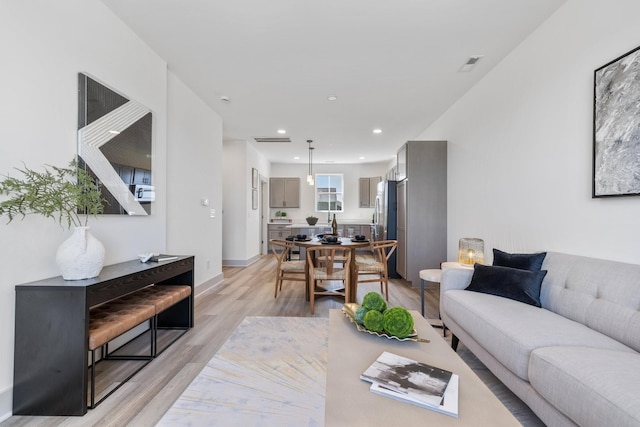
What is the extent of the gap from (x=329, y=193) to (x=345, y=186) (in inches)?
21.8

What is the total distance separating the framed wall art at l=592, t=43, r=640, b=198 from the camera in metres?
1.75

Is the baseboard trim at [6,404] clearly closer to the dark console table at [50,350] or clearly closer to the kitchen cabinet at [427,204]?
the dark console table at [50,350]

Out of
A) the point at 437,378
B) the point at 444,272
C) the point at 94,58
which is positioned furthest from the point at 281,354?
the point at 94,58

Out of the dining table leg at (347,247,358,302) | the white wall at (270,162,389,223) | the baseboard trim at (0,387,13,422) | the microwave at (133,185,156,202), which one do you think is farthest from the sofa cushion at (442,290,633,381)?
the white wall at (270,162,389,223)

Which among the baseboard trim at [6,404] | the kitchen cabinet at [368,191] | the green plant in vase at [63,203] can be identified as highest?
the kitchen cabinet at [368,191]

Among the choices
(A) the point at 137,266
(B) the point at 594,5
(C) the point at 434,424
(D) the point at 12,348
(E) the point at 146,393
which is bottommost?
(E) the point at 146,393

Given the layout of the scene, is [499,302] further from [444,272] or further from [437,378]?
[437,378]

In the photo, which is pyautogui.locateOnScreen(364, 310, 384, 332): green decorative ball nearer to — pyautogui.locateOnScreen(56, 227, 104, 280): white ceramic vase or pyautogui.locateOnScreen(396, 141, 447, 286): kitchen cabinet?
pyautogui.locateOnScreen(56, 227, 104, 280): white ceramic vase

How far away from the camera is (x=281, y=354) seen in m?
1.43

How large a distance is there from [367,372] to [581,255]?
2.03m

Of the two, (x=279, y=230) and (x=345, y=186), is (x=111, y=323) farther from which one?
(x=345, y=186)

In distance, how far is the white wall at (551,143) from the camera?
1.92 metres

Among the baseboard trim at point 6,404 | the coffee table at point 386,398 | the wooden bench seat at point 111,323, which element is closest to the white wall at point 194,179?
the wooden bench seat at point 111,323

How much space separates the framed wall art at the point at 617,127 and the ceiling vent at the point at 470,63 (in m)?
1.23
